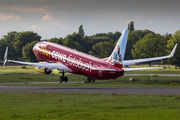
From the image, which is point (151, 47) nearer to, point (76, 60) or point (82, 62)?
point (76, 60)

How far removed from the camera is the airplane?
55375mm

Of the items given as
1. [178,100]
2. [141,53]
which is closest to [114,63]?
[178,100]

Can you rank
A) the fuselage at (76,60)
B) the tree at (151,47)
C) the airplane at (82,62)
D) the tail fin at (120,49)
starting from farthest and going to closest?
the tree at (151,47)
the fuselage at (76,60)
the airplane at (82,62)
the tail fin at (120,49)

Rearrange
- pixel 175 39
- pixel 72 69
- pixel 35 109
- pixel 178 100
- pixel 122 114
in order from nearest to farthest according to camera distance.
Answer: pixel 122 114 → pixel 35 109 → pixel 178 100 → pixel 72 69 → pixel 175 39

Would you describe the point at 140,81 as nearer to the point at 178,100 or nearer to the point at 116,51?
the point at 116,51

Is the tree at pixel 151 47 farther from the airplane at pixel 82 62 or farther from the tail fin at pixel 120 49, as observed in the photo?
the tail fin at pixel 120 49

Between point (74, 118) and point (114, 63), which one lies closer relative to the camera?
point (74, 118)

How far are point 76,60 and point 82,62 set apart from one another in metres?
2.10

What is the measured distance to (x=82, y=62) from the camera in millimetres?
62500

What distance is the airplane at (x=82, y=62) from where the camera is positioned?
182 feet

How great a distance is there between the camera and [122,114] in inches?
1113

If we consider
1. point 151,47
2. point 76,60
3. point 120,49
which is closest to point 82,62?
point 76,60

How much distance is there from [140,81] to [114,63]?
971 inches

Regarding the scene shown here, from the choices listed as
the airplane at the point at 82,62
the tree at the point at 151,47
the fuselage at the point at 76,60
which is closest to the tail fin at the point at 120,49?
the airplane at the point at 82,62
